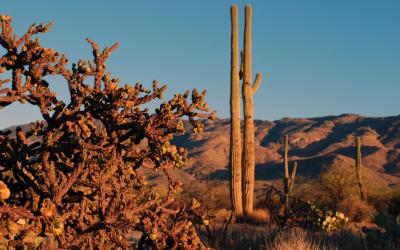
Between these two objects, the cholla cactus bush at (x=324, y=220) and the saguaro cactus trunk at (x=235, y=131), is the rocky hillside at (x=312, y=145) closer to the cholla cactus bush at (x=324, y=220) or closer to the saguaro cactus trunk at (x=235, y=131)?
the saguaro cactus trunk at (x=235, y=131)

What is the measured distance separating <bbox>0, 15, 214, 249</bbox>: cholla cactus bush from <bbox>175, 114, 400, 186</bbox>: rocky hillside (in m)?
A: 79.9

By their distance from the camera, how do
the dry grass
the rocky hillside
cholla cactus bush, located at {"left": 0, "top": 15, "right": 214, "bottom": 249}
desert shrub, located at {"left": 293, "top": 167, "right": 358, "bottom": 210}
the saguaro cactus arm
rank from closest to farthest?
cholla cactus bush, located at {"left": 0, "top": 15, "right": 214, "bottom": 249} < the dry grass < the saguaro cactus arm < desert shrub, located at {"left": 293, "top": 167, "right": 358, "bottom": 210} < the rocky hillside

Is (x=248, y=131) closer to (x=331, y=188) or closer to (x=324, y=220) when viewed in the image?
(x=324, y=220)

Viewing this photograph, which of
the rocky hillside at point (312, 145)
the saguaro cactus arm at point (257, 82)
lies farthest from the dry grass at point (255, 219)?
the rocky hillside at point (312, 145)

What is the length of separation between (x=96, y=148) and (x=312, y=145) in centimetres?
11837

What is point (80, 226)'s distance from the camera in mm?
2787

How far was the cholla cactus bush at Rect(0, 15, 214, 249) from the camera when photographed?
2.87 metres

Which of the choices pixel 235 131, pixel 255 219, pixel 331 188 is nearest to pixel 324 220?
pixel 255 219

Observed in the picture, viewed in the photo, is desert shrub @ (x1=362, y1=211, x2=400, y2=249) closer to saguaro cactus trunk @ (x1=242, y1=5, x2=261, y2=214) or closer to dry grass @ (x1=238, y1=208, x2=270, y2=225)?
dry grass @ (x1=238, y1=208, x2=270, y2=225)

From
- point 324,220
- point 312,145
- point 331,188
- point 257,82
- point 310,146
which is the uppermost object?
point 312,145

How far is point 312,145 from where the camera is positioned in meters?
118

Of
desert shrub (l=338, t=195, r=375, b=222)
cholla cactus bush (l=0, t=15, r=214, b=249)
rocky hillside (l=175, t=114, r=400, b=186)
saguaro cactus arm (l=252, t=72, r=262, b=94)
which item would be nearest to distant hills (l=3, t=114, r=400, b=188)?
rocky hillside (l=175, t=114, r=400, b=186)

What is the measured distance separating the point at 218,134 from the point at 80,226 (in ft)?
394

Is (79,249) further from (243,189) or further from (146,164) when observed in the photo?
(243,189)
